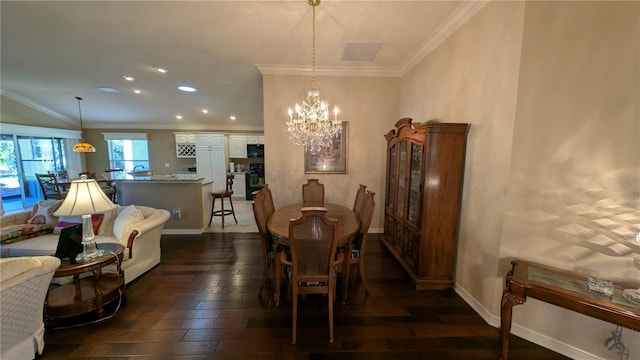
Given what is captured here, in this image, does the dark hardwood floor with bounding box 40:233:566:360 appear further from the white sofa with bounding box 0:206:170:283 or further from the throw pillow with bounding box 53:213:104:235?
the throw pillow with bounding box 53:213:104:235

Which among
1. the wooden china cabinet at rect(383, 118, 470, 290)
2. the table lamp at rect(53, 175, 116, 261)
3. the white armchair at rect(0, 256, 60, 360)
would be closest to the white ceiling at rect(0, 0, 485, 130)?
the wooden china cabinet at rect(383, 118, 470, 290)

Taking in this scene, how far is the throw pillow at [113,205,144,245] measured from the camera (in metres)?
2.71

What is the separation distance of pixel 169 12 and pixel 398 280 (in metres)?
3.81

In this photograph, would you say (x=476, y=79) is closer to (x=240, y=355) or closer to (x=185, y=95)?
(x=240, y=355)

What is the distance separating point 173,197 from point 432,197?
429 cm

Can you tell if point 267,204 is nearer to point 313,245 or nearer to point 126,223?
point 313,245

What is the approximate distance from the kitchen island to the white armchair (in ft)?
8.56

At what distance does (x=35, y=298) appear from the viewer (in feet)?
5.50

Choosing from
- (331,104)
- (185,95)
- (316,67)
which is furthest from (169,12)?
(185,95)

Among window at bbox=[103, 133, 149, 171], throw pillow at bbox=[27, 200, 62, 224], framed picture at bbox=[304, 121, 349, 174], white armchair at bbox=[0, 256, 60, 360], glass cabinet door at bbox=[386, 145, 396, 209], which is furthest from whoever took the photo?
window at bbox=[103, 133, 149, 171]

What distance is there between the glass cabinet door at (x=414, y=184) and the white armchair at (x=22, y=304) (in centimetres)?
324

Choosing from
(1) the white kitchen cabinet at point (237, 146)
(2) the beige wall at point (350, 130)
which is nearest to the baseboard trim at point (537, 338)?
(2) the beige wall at point (350, 130)

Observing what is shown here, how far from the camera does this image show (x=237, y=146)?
772 cm

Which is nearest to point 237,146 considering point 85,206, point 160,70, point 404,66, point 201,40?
point 160,70
